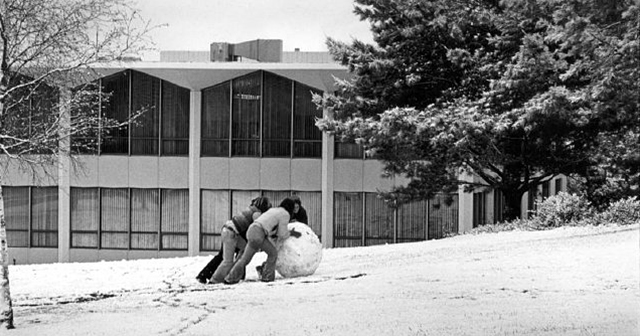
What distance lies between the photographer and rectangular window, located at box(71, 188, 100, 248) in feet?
34.3

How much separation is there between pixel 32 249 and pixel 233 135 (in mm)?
3768

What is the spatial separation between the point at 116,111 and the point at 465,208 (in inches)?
355

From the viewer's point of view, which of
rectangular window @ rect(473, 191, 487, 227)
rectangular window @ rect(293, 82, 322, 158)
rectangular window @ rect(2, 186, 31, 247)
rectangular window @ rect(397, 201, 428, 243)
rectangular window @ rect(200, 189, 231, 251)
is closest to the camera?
rectangular window @ rect(200, 189, 231, 251)

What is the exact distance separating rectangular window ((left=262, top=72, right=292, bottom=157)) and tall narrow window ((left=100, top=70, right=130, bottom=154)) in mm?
2109

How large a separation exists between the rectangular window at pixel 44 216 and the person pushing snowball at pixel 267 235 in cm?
241

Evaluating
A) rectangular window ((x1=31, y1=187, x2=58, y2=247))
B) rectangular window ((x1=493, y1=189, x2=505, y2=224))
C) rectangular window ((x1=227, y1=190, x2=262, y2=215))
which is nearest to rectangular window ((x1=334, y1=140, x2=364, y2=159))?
rectangular window ((x1=493, y1=189, x2=505, y2=224))

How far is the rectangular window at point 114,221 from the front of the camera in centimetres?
990

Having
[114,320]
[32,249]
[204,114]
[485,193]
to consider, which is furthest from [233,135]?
[485,193]

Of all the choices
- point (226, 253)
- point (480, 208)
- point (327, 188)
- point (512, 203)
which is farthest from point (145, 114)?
point (480, 208)

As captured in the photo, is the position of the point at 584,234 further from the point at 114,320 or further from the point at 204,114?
the point at 114,320

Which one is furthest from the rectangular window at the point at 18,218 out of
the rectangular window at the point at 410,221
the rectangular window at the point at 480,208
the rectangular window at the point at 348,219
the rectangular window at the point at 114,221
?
the rectangular window at the point at 480,208

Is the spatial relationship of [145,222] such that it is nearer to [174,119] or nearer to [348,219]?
[174,119]

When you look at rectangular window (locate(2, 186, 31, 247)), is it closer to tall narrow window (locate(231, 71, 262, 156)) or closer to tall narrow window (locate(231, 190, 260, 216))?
tall narrow window (locate(231, 190, 260, 216))

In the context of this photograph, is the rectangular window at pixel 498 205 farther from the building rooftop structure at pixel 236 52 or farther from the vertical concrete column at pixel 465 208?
the building rooftop structure at pixel 236 52
